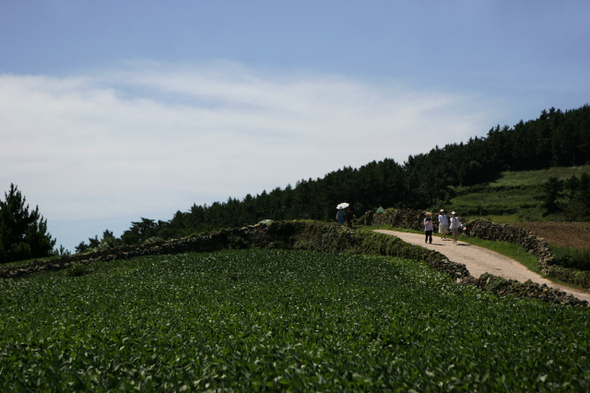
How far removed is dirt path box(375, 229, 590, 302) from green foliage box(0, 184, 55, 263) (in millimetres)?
31711

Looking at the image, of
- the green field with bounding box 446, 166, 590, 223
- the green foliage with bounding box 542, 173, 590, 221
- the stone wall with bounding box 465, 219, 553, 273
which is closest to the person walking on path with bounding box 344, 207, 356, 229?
the stone wall with bounding box 465, 219, 553, 273

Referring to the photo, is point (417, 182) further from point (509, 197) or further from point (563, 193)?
point (563, 193)

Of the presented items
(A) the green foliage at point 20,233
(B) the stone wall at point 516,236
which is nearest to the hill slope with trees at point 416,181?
(A) the green foliage at point 20,233

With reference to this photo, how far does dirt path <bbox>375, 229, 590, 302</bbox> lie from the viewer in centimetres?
1947

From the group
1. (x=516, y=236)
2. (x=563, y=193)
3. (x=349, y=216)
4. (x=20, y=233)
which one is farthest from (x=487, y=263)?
(x=563, y=193)

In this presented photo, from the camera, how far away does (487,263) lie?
2270cm

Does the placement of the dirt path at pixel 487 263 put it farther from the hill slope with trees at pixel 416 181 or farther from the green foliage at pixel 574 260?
the hill slope with trees at pixel 416 181

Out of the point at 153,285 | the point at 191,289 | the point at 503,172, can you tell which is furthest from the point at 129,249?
the point at 503,172

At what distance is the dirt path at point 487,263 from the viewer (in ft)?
63.9

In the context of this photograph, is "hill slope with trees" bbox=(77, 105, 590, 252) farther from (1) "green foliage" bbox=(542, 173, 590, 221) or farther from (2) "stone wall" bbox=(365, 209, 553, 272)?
(2) "stone wall" bbox=(365, 209, 553, 272)

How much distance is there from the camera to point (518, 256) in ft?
81.1

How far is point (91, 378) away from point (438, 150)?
136937mm

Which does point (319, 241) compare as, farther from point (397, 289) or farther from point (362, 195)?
point (362, 195)

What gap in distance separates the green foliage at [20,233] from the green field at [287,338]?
20890mm
